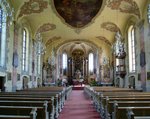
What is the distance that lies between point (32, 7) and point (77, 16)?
4783mm

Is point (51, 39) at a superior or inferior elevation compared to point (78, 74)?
superior

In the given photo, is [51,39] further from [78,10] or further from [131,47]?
[131,47]

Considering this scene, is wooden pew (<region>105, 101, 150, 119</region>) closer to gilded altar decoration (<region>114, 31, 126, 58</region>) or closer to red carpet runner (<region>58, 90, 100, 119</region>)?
red carpet runner (<region>58, 90, 100, 119</region>)

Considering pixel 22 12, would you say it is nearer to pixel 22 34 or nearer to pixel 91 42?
pixel 22 34

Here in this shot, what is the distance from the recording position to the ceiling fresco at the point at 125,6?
1589cm

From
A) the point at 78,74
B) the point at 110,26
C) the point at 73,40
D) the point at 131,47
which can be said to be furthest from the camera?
the point at 78,74

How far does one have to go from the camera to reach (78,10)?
19.1 metres

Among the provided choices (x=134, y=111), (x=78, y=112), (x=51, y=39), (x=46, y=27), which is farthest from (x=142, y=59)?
(x=51, y=39)

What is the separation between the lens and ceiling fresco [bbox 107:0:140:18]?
1589cm

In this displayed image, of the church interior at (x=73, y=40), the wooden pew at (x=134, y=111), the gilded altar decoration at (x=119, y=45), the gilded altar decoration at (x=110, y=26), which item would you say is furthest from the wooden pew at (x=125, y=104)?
the gilded altar decoration at (x=110, y=26)

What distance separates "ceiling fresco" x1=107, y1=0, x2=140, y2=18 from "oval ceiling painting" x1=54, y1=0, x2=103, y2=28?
3.12 feet

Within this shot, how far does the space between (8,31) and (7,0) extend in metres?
1.95

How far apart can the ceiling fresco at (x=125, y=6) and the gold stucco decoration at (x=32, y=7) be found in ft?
16.5

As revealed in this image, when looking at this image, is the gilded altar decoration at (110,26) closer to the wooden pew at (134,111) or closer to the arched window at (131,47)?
the arched window at (131,47)
